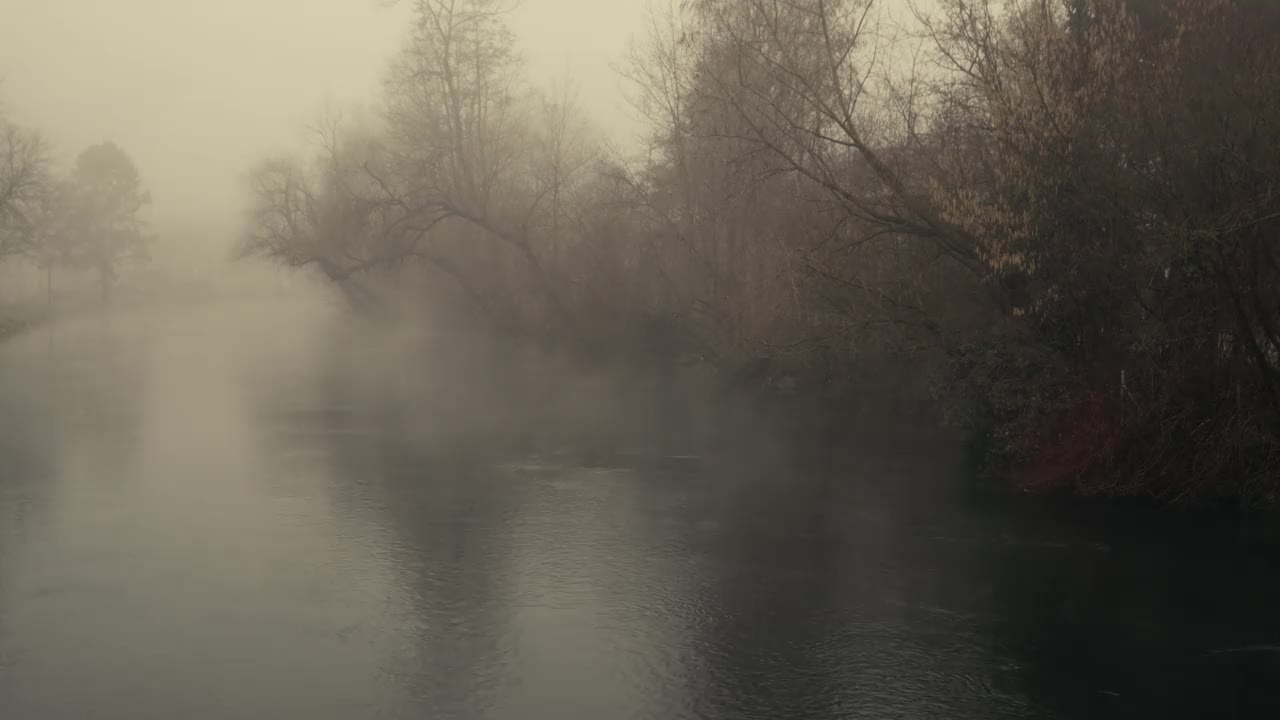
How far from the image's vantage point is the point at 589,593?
37.4ft

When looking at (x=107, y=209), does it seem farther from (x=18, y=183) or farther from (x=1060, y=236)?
(x=1060, y=236)

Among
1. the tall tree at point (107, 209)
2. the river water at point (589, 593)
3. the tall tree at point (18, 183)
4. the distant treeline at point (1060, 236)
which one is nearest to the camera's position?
the river water at point (589, 593)

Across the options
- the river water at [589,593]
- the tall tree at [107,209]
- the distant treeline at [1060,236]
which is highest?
the tall tree at [107,209]

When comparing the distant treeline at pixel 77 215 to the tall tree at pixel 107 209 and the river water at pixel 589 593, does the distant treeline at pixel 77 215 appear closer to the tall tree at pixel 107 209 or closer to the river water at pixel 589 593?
the tall tree at pixel 107 209

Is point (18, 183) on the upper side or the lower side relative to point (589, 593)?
upper

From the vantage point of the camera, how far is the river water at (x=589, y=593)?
868 centimetres

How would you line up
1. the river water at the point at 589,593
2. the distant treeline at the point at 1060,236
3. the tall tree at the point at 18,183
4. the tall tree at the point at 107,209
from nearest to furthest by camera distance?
the river water at the point at 589,593 → the distant treeline at the point at 1060,236 → the tall tree at the point at 18,183 → the tall tree at the point at 107,209

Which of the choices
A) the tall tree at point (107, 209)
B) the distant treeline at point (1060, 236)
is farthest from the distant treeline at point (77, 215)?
the distant treeline at point (1060, 236)

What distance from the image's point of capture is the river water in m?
8.68

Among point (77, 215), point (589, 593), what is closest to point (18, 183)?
point (77, 215)

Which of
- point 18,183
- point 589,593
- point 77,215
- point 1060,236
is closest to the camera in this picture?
point 589,593

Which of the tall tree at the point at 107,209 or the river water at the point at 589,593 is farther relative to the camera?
the tall tree at the point at 107,209

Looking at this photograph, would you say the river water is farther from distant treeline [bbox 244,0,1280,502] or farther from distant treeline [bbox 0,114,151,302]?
distant treeline [bbox 0,114,151,302]

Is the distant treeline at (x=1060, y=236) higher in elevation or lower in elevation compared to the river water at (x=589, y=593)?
higher
